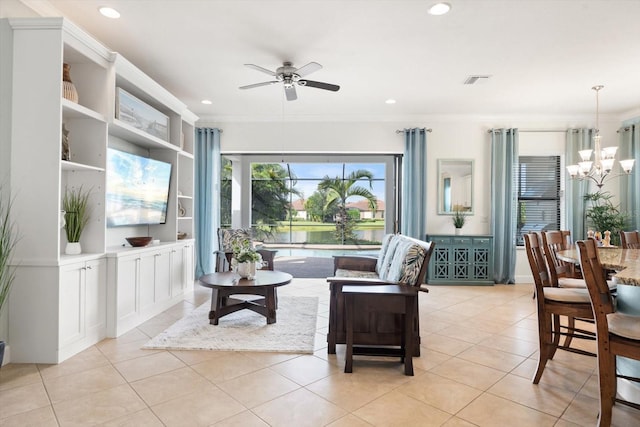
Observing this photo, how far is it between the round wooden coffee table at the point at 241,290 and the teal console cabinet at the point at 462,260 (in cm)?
300

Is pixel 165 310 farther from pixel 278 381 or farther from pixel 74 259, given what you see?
pixel 278 381

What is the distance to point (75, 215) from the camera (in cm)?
316

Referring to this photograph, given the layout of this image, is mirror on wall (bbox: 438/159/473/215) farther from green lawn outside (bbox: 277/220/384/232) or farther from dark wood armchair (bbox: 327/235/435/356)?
dark wood armchair (bbox: 327/235/435/356)

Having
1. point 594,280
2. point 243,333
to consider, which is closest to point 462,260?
point 243,333

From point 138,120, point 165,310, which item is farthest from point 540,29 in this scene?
point 165,310

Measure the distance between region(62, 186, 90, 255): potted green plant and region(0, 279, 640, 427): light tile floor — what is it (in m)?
0.89

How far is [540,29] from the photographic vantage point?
3.30 meters

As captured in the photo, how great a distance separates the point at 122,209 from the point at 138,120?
977 millimetres

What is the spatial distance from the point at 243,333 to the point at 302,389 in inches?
47.4

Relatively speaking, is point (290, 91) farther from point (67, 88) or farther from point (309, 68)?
point (67, 88)

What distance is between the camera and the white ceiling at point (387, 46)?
300cm

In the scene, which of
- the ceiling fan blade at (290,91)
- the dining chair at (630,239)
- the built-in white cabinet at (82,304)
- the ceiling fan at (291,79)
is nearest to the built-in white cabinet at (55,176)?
the built-in white cabinet at (82,304)

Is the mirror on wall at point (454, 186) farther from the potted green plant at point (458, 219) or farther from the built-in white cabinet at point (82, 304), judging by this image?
the built-in white cabinet at point (82, 304)

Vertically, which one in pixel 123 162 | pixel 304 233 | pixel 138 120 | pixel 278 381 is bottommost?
pixel 278 381
